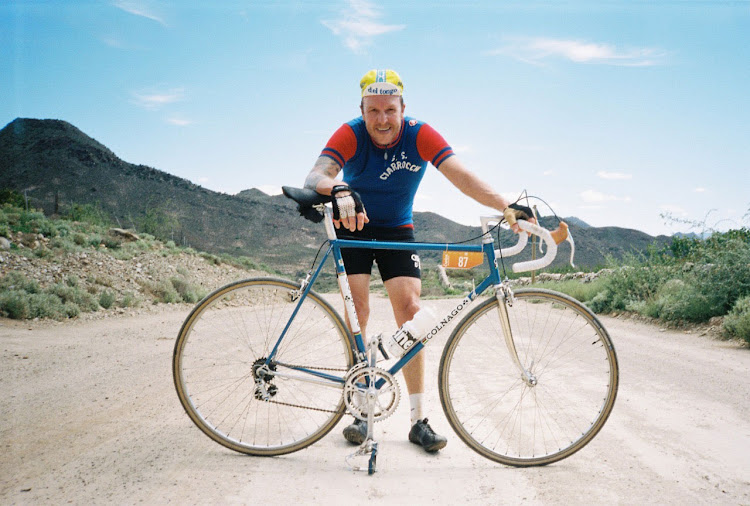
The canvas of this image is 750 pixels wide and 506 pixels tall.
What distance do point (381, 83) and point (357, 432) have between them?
2075mm

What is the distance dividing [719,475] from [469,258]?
5.55 feet

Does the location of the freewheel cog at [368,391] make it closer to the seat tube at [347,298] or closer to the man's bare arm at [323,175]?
the seat tube at [347,298]

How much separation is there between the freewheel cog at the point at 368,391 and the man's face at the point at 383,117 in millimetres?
1351

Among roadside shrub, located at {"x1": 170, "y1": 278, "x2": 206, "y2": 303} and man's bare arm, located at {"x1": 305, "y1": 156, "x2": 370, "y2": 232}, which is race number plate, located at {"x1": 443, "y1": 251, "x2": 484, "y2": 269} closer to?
man's bare arm, located at {"x1": 305, "y1": 156, "x2": 370, "y2": 232}

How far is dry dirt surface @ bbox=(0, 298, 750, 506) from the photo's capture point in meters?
2.38

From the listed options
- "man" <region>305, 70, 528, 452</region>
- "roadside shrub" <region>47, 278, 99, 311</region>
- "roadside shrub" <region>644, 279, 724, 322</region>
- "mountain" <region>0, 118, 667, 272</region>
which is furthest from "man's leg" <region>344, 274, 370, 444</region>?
"mountain" <region>0, 118, 667, 272</region>

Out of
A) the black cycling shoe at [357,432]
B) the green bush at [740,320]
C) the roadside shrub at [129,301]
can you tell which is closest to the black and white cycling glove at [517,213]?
the black cycling shoe at [357,432]

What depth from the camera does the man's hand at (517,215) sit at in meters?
2.80

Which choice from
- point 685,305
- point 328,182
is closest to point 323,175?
point 328,182

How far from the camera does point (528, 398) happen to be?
12.4ft

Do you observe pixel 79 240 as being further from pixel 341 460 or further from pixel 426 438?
pixel 426 438

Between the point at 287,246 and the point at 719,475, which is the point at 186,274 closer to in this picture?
the point at 719,475

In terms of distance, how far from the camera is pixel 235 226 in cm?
5409

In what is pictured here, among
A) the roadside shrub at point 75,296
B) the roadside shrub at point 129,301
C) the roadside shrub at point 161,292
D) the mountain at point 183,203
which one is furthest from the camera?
the mountain at point 183,203
